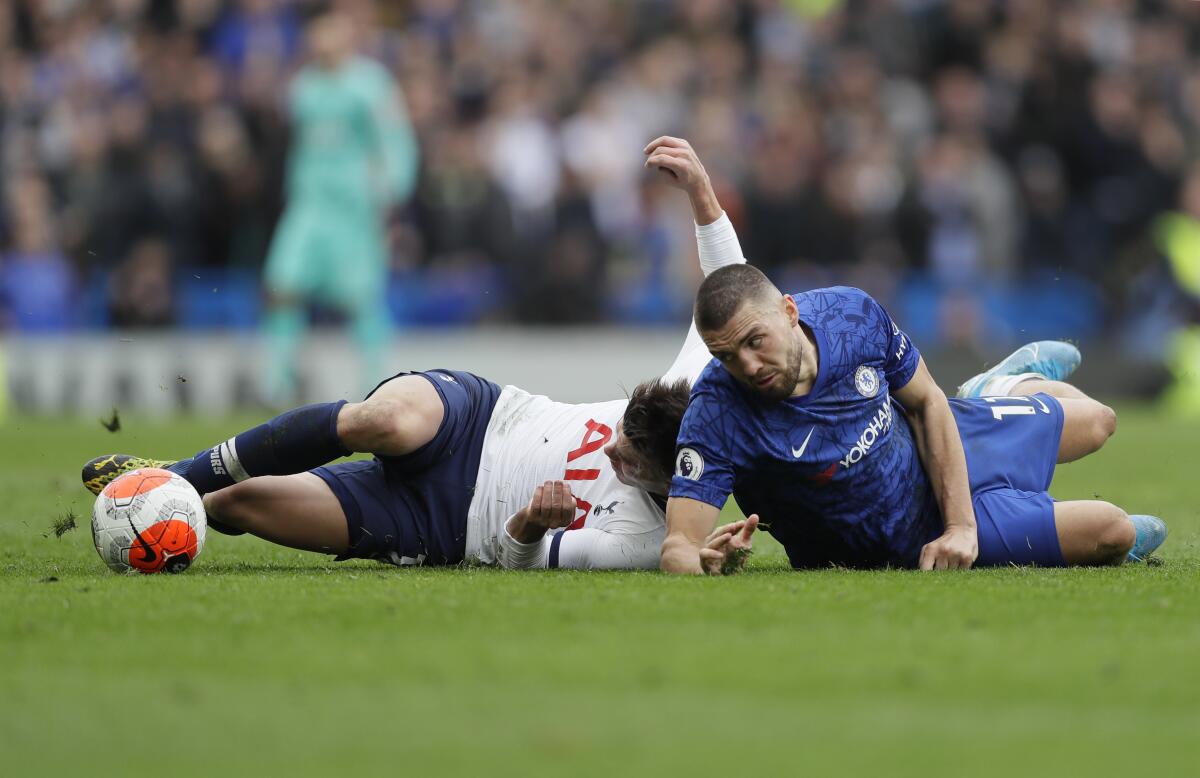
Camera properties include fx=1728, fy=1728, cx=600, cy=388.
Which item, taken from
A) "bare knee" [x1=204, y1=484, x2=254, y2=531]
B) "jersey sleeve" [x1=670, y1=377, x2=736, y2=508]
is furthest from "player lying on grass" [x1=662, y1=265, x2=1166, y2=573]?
"bare knee" [x1=204, y1=484, x2=254, y2=531]

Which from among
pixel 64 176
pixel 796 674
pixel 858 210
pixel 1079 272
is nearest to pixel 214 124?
pixel 64 176

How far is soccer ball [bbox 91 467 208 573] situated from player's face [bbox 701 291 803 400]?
2.01m

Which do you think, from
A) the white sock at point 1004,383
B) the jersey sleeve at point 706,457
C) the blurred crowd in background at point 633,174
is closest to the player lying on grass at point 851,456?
the jersey sleeve at point 706,457

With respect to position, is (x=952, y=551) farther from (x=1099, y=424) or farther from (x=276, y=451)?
(x=276, y=451)

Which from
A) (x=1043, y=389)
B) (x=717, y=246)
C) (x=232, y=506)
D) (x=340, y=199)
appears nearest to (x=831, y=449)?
(x=717, y=246)

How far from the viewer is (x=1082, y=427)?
6.79 meters

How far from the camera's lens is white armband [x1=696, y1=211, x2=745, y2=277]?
22.4 ft

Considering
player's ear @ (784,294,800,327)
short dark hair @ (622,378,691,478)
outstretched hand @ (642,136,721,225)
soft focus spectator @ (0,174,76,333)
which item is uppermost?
outstretched hand @ (642,136,721,225)

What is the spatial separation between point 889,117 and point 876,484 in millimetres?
14696

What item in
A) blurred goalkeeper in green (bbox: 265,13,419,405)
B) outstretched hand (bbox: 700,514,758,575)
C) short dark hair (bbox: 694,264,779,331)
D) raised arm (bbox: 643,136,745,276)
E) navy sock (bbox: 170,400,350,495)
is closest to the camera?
short dark hair (bbox: 694,264,779,331)

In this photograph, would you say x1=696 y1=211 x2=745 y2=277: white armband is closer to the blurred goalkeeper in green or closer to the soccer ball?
the soccer ball

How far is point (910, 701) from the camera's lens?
3852 millimetres

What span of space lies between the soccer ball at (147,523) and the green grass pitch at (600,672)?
0.39 feet

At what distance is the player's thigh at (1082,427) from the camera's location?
6.79m
